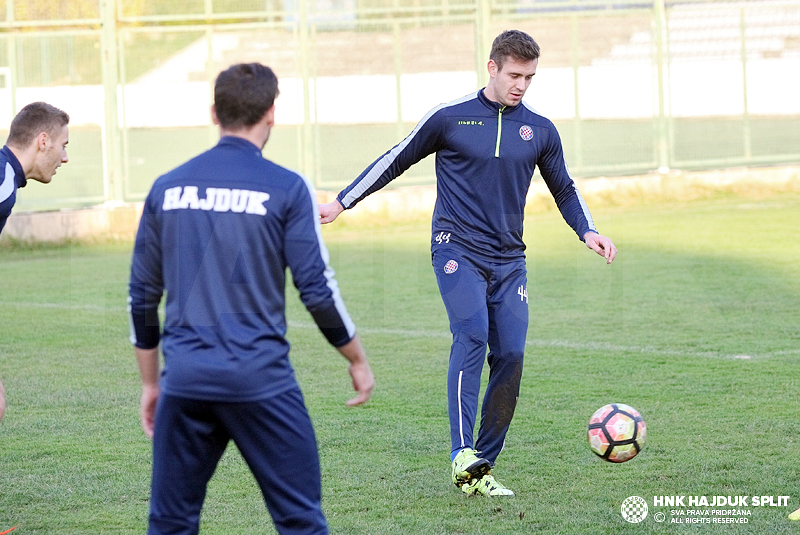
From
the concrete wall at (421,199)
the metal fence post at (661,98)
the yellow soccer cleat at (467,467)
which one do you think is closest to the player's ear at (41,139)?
the yellow soccer cleat at (467,467)

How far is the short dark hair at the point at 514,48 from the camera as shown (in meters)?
5.10

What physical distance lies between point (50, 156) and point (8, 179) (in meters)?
0.26

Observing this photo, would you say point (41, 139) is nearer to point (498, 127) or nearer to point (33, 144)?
point (33, 144)

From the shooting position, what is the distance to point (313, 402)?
23.2 feet

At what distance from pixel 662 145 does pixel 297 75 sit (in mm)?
6625

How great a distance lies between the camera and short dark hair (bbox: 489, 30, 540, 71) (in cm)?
510

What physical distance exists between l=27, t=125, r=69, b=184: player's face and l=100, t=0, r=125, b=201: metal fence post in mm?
11958

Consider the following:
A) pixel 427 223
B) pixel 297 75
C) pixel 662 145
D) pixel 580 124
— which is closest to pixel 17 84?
pixel 297 75

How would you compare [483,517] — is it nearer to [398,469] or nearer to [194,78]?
[398,469]

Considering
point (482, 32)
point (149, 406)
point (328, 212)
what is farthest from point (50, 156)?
point (482, 32)

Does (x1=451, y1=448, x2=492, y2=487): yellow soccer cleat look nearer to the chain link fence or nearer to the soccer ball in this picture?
the soccer ball

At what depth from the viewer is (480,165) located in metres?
5.23

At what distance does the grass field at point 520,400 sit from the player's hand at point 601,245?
1.15 m

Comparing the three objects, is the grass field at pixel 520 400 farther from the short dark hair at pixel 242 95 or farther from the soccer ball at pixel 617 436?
the short dark hair at pixel 242 95
